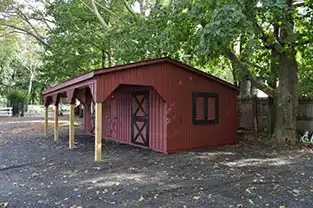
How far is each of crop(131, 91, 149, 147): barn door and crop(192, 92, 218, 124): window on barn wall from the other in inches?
57.2

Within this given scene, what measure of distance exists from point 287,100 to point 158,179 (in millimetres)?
5949

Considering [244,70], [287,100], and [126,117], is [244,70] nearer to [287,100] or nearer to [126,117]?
[287,100]

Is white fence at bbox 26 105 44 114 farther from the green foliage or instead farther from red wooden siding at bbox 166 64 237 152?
red wooden siding at bbox 166 64 237 152

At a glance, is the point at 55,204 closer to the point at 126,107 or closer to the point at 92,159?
the point at 92,159

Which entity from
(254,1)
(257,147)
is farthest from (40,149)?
(254,1)

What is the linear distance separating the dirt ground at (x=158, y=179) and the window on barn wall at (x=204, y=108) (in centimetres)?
99

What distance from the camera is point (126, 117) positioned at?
9008 millimetres

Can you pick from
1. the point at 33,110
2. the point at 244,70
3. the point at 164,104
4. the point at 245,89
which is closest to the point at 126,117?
the point at 164,104

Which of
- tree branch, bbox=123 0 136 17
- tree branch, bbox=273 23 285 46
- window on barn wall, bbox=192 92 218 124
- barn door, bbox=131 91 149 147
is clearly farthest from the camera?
tree branch, bbox=123 0 136 17

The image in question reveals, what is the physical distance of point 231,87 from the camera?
8.67 metres

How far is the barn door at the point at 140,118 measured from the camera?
803 centimetres

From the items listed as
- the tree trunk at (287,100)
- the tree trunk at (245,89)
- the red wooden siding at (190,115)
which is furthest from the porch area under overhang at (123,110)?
the tree trunk at (245,89)

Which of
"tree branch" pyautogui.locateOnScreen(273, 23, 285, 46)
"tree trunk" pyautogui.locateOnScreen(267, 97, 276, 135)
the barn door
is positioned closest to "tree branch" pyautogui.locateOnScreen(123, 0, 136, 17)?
the barn door

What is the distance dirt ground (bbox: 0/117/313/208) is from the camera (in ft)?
12.0
